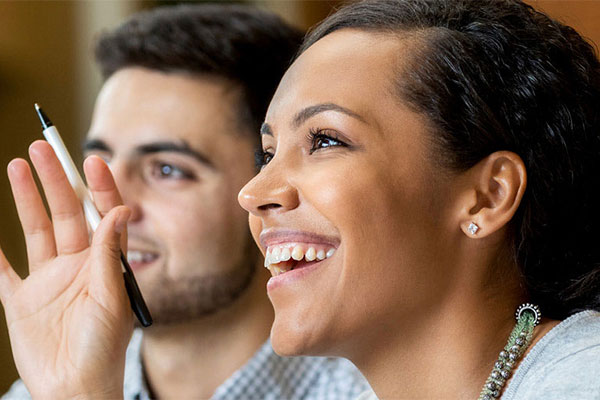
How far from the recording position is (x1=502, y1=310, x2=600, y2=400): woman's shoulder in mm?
933

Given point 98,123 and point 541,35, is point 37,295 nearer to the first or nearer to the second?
point 98,123

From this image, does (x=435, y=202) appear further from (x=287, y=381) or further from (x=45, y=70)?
(x=45, y=70)

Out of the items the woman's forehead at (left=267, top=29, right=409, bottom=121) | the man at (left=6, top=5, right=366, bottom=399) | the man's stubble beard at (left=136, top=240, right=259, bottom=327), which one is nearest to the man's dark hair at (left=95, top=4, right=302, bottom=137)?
the man at (left=6, top=5, right=366, bottom=399)

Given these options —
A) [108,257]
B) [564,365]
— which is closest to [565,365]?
[564,365]

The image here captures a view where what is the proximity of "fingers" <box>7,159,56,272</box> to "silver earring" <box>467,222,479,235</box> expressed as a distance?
0.73 m

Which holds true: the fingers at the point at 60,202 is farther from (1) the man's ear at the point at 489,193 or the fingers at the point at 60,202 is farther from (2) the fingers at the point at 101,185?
(1) the man's ear at the point at 489,193

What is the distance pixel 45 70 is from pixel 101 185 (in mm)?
1850

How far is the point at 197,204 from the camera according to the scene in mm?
1809

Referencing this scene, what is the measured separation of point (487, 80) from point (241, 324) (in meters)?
0.97

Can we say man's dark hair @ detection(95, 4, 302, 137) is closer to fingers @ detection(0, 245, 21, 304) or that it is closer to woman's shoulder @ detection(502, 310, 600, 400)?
fingers @ detection(0, 245, 21, 304)

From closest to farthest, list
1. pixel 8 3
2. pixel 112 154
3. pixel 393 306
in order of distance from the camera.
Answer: pixel 393 306 → pixel 112 154 → pixel 8 3

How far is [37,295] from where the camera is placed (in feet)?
4.64

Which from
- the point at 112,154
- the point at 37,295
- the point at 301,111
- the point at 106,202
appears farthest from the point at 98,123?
the point at 301,111

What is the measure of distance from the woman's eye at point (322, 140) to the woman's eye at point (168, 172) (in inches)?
29.6
